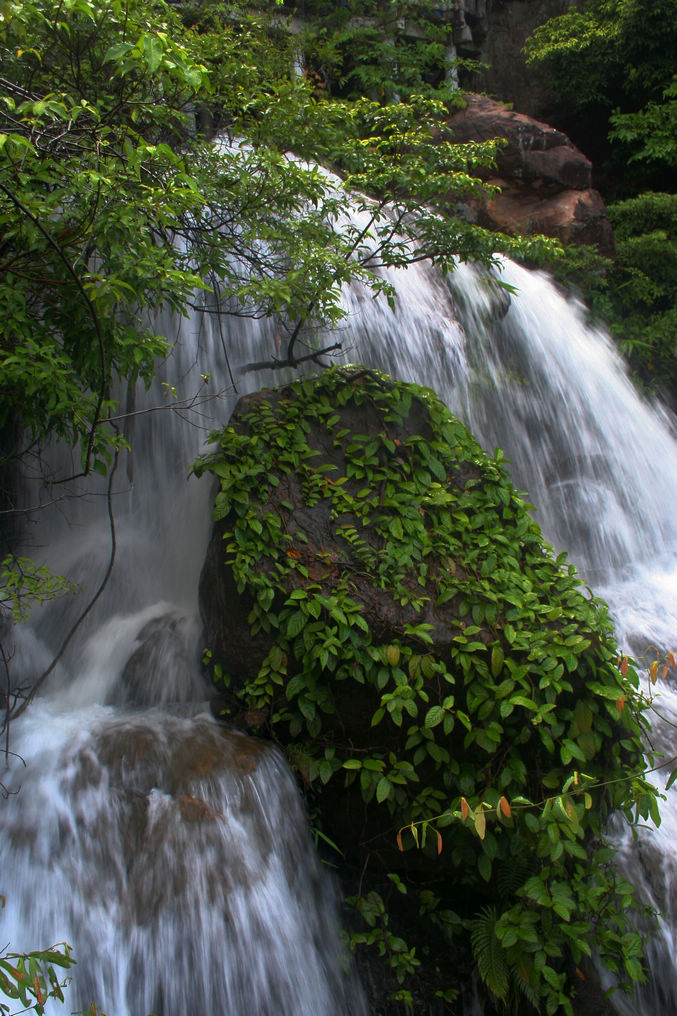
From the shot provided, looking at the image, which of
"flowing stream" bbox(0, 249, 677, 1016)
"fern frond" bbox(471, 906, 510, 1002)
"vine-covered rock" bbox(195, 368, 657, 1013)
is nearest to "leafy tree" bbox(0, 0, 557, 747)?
"flowing stream" bbox(0, 249, 677, 1016)

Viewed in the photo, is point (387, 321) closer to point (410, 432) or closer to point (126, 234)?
point (410, 432)

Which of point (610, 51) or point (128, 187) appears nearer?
point (128, 187)

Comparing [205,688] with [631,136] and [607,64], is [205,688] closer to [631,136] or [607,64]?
[631,136]

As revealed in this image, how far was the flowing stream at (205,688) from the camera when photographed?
2.80 metres

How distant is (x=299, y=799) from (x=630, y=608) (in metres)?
3.33

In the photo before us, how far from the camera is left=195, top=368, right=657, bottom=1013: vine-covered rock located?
3146mm

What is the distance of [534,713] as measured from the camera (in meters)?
3.33

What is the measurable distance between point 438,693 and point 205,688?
4.39ft

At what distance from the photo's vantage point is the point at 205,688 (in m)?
3.97

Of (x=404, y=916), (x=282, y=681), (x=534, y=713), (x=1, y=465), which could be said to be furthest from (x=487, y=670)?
(x=1, y=465)

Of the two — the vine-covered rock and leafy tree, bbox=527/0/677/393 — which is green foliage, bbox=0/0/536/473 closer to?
the vine-covered rock

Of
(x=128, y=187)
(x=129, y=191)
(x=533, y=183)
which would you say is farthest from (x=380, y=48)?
(x=129, y=191)

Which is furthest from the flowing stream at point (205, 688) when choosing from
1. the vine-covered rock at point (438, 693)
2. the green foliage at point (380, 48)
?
the green foliage at point (380, 48)

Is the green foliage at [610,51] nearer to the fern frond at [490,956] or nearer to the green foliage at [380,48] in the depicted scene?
the green foliage at [380,48]
